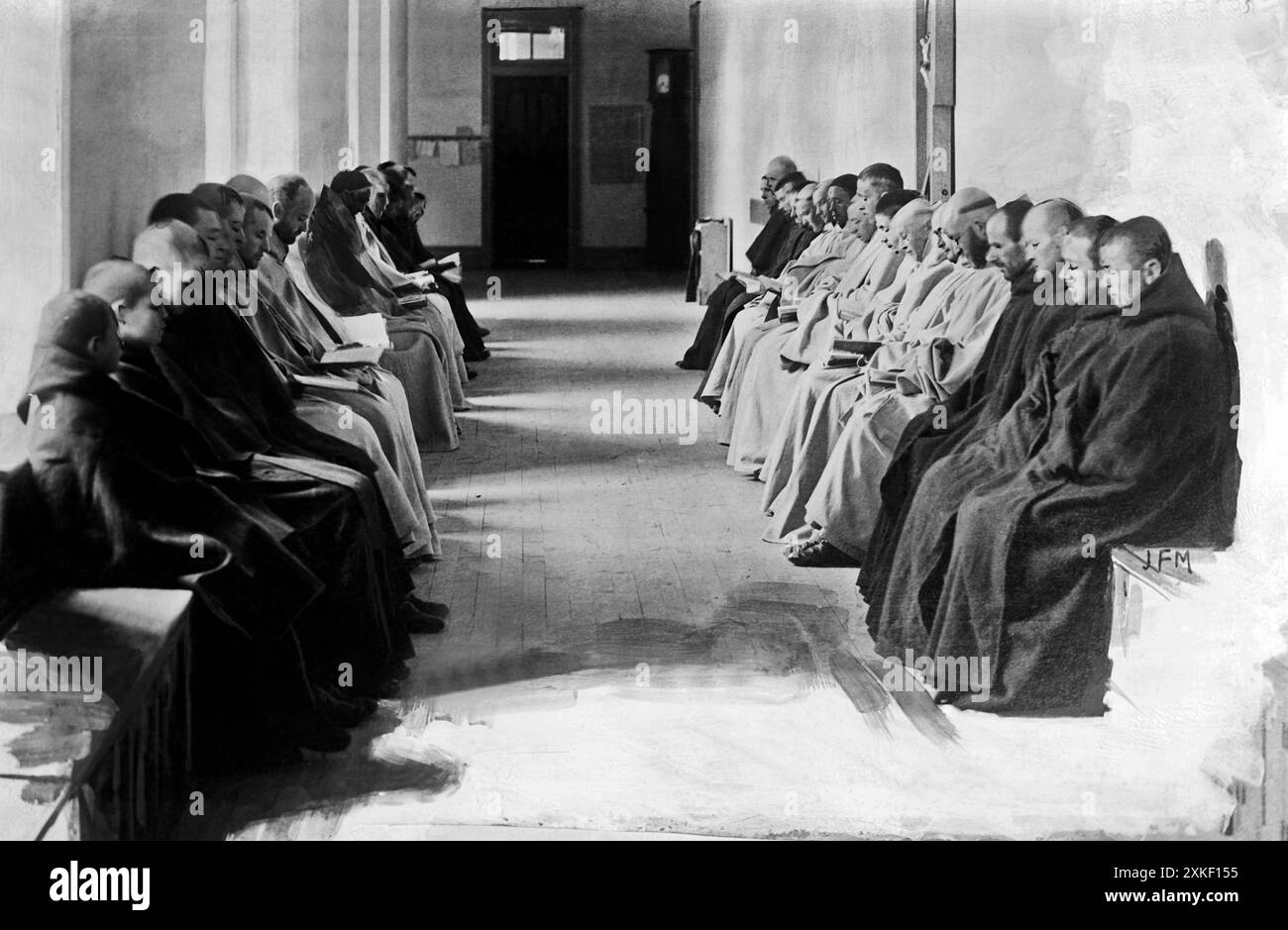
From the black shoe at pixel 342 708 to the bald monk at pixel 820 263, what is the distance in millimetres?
2873

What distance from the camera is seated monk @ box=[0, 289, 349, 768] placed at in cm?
444

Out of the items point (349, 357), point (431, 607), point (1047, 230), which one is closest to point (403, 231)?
point (349, 357)

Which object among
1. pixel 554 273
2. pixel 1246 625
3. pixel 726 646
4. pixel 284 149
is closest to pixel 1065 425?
Result: pixel 1246 625

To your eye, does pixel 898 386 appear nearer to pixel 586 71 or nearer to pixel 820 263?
pixel 820 263

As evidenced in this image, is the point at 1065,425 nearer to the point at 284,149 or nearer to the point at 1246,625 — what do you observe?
the point at 1246,625

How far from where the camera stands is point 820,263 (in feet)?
28.4

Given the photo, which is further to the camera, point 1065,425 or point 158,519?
point 1065,425

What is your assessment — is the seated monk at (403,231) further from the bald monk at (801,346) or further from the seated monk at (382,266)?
the bald monk at (801,346)

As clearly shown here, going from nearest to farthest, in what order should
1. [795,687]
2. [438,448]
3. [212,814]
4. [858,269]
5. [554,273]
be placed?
[212,814], [795,687], [438,448], [858,269], [554,273]

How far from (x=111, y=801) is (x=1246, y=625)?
11.8 feet

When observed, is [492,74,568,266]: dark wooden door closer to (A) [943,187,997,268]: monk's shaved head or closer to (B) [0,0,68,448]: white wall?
(A) [943,187,997,268]: monk's shaved head

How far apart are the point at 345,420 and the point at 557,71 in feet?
12.9

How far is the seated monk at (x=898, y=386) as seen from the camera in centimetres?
590
